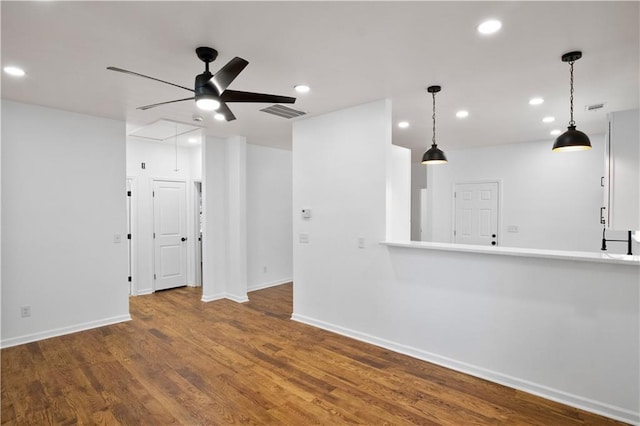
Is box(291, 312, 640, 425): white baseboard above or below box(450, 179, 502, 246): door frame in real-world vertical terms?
below

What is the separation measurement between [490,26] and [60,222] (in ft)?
16.2

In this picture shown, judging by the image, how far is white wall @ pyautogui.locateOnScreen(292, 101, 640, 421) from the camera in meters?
2.60

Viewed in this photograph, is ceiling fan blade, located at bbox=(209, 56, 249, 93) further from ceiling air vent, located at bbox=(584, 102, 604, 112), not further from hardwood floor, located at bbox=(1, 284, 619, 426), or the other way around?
ceiling air vent, located at bbox=(584, 102, 604, 112)

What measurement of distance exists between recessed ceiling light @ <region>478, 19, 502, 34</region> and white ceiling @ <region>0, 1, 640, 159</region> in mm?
45

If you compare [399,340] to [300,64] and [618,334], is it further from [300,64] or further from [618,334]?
[300,64]

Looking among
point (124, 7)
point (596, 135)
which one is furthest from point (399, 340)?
point (596, 135)

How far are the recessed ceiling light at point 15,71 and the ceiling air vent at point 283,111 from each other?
2274mm

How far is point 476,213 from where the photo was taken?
6.97 m

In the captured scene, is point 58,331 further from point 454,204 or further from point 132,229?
point 454,204

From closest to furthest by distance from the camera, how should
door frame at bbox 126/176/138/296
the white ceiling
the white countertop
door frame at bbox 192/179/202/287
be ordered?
the white ceiling
the white countertop
door frame at bbox 126/176/138/296
door frame at bbox 192/179/202/287

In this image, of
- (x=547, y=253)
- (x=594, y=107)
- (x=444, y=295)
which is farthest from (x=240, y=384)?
(x=594, y=107)

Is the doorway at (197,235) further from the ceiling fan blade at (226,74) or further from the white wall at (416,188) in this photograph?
the white wall at (416,188)

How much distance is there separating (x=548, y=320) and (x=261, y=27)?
3.18 metres

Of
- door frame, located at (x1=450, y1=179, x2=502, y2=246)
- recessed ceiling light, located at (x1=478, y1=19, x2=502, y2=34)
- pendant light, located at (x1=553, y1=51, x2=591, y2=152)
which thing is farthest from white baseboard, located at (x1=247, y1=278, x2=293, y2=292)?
recessed ceiling light, located at (x1=478, y1=19, x2=502, y2=34)
